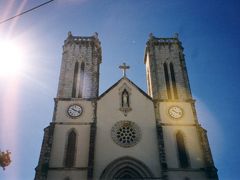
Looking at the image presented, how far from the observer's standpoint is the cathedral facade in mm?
23219

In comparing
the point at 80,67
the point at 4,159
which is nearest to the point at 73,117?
the point at 80,67

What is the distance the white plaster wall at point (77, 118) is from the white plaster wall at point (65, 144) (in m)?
0.67

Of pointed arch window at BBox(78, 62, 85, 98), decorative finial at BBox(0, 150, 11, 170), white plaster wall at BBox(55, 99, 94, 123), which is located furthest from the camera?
pointed arch window at BBox(78, 62, 85, 98)

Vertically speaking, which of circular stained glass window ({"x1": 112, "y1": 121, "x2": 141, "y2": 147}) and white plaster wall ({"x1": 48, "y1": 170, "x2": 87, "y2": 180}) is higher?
circular stained glass window ({"x1": 112, "y1": 121, "x2": 141, "y2": 147})

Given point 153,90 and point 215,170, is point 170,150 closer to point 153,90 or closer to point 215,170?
point 215,170

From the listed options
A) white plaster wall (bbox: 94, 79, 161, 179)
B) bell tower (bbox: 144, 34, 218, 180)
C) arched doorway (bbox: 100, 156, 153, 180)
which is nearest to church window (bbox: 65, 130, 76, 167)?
white plaster wall (bbox: 94, 79, 161, 179)

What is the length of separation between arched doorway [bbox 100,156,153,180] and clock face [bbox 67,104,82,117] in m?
6.12

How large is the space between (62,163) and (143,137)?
7.42 meters

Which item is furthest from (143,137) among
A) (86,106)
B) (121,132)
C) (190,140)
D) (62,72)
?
(62,72)

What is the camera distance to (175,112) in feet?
88.8

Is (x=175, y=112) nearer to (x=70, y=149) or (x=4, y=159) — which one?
(x=70, y=149)

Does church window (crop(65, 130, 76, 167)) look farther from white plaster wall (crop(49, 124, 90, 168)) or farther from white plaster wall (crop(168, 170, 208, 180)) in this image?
white plaster wall (crop(168, 170, 208, 180))

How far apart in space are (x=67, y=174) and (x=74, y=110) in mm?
6410

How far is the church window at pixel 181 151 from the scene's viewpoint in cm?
2397
